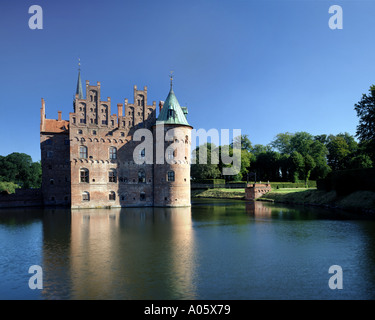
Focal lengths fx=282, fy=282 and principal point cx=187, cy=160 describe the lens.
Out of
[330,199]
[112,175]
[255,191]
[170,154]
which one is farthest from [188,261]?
[255,191]

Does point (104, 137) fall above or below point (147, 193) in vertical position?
above

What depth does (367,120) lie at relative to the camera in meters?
39.5

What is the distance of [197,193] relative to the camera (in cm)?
7356

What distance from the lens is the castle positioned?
38719 millimetres

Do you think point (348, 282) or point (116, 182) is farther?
point (116, 182)

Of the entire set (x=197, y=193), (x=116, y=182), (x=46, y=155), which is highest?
(x=46, y=155)

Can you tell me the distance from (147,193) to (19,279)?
2943 cm

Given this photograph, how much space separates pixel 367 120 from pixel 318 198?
14.1 m

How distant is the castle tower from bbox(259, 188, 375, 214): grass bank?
2148 cm

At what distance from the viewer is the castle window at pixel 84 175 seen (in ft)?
127

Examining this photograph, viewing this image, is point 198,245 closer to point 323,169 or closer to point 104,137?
point 104,137
